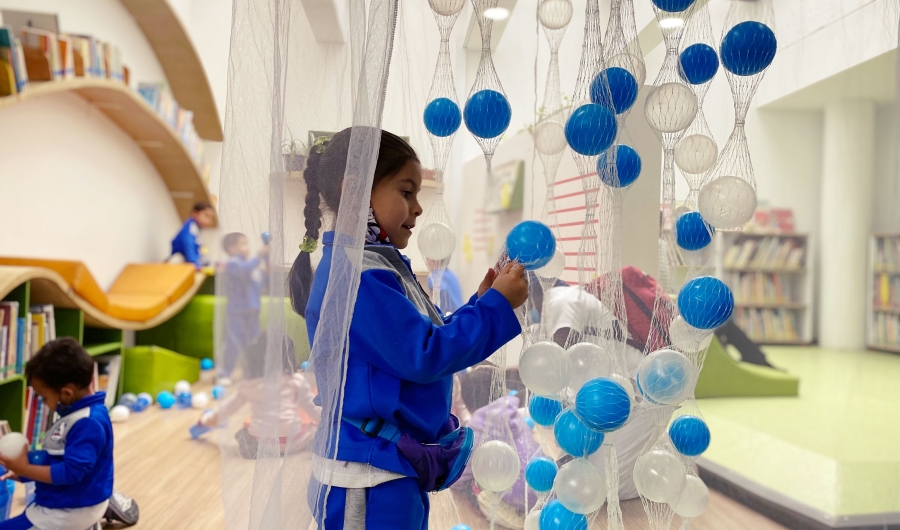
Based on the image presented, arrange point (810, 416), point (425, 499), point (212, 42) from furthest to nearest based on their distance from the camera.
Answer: point (212, 42), point (810, 416), point (425, 499)

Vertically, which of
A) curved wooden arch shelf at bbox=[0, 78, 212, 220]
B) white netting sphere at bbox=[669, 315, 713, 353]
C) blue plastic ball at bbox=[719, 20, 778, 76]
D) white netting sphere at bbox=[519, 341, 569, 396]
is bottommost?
white netting sphere at bbox=[519, 341, 569, 396]

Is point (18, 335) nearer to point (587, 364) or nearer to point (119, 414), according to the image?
point (119, 414)

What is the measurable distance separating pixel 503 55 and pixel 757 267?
5.76 meters

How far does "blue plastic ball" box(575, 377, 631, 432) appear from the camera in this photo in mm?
1161

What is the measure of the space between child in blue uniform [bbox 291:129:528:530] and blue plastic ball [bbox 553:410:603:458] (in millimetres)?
302

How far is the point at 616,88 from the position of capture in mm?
1266

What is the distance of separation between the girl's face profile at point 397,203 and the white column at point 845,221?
48.8 inches

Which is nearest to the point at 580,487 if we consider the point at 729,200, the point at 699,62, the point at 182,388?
the point at 729,200

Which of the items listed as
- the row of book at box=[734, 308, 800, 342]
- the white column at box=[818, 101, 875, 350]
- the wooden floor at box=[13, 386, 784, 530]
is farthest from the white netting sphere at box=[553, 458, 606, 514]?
the row of book at box=[734, 308, 800, 342]

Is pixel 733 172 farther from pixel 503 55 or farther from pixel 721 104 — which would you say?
pixel 503 55

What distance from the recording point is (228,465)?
121 cm

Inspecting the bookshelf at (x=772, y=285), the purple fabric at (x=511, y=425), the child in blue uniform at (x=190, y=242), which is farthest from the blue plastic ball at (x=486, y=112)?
the bookshelf at (x=772, y=285)

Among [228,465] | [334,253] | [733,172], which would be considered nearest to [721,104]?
[733,172]

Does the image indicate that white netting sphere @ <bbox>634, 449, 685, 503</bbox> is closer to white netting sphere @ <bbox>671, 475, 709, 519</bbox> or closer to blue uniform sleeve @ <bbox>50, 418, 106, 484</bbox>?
white netting sphere @ <bbox>671, 475, 709, 519</bbox>
